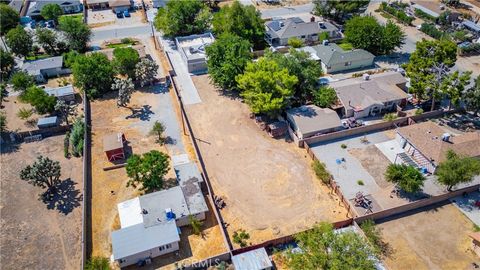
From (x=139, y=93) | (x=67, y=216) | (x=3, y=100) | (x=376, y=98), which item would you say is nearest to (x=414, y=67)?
(x=376, y=98)

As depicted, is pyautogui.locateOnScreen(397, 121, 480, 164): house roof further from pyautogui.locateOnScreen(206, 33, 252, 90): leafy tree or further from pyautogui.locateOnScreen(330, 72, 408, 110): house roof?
pyautogui.locateOnScreen(206, 33, 252, 90): leafy tree

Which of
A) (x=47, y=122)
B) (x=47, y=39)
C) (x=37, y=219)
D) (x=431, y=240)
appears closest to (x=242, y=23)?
(x=47, y=39)

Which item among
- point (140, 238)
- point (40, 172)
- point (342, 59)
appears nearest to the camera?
point (140, 238)

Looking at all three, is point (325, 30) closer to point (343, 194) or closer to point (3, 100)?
point (343, 194)

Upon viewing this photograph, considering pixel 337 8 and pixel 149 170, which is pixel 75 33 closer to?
pixel 149 170

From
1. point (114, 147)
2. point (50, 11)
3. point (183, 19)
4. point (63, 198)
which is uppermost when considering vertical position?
point (50, 11)

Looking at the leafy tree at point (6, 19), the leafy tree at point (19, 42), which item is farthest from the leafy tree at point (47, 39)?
the leafy tree at point (6, 19)

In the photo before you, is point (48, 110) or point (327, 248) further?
point (48, 110)
